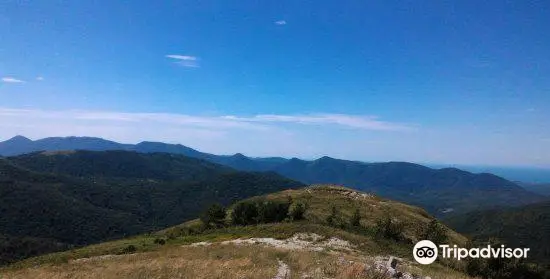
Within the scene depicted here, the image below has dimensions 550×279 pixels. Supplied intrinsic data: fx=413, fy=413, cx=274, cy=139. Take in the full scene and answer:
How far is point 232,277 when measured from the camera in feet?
55.9

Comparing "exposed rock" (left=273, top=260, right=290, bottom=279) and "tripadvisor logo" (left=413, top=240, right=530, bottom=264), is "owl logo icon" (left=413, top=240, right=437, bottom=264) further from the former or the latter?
"exposed rock" (left=273, top=260, right=290, bottom=279)

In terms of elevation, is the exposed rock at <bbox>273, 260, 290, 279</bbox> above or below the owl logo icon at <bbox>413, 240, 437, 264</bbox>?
above

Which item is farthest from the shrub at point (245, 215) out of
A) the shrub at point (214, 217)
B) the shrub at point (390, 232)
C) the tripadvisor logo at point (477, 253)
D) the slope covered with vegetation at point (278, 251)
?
the tripadvisor logo at point (477, 253)

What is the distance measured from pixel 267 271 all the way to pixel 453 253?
25877 millimetres

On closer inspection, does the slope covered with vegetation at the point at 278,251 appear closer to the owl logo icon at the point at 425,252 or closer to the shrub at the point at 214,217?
the shrub at the point at 214,217

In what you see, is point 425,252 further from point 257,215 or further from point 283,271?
point 257,215

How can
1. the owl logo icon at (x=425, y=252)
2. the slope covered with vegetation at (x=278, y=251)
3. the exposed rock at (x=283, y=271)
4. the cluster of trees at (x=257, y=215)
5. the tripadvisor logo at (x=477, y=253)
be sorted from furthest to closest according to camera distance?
the cluster of trees at (x=257, y=215)
the tripadvisor logo at (x=477, y=253)
the owl logo icon at (x=425, y=252)
the slope covered with vegetation at (x=278, y=251)
the exposed rock at (x=283, y=271)

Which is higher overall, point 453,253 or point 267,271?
point 267,271

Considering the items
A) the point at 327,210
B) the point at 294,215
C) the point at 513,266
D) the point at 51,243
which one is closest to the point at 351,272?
the point at 513,266

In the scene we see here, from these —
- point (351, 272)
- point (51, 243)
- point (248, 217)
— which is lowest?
point (51, 243)

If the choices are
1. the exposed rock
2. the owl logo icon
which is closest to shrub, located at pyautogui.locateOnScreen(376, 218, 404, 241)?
the owl logo icon

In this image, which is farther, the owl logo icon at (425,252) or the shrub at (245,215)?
the shrub at (245,215)

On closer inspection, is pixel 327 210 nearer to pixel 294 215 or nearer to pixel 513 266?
pixel 294 215

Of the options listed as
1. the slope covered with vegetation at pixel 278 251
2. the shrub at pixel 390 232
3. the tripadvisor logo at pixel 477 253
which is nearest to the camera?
the slope covered with vegetation at pixel 278 251
